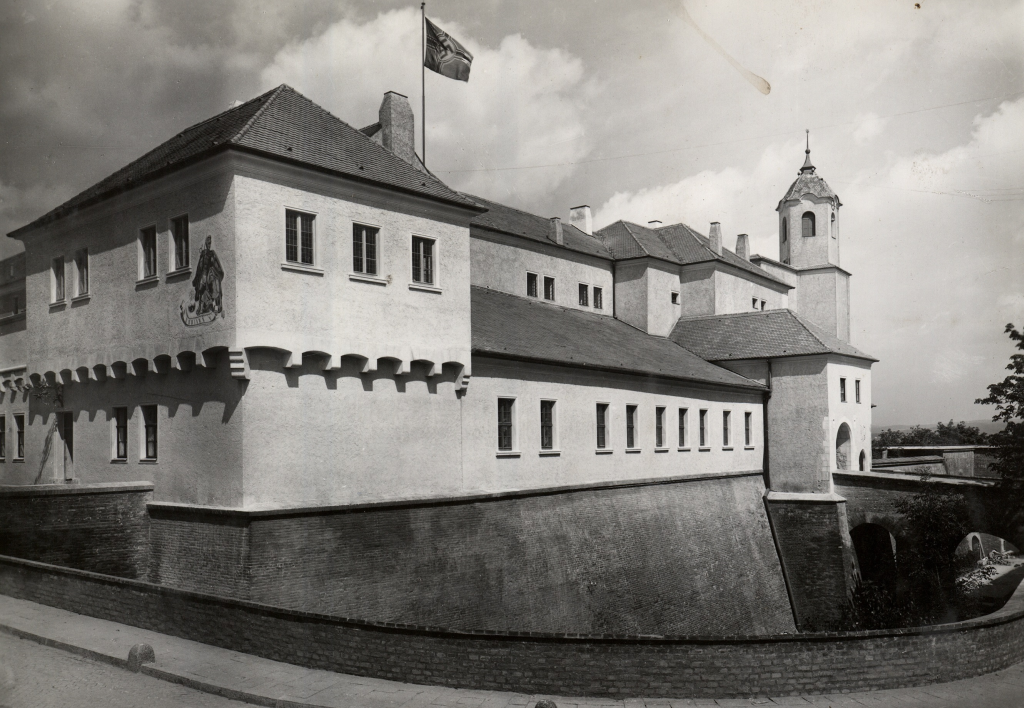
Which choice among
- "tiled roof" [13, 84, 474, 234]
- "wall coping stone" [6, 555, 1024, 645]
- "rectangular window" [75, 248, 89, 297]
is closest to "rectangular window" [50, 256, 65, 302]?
"rectangular window" [75, 248, 89, 297]

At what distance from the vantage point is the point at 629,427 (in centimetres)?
2942

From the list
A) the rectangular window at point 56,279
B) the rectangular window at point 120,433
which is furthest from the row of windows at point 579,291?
the rectangular window at point 120,433

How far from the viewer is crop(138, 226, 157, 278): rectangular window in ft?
63.0

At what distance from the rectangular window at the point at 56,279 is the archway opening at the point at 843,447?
31.3 metres

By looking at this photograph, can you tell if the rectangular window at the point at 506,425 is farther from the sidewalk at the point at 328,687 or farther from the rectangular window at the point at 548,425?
the sidewalk at the point at 328,687

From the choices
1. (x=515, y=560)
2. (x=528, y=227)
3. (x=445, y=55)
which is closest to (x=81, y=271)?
(x=445, y=55)

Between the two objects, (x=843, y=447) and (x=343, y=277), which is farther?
Result: (x=843, y=447)

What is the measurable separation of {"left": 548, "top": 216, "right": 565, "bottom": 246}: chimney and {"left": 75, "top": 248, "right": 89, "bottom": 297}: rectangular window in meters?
20.7

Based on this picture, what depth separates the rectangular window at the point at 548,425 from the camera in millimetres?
25234

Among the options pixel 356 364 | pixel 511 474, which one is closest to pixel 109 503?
pixel 356 364

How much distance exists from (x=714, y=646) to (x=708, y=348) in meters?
27.4

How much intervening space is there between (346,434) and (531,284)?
18233mm

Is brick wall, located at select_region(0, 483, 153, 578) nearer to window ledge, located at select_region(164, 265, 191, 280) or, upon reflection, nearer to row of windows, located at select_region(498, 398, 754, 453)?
window ledge, located at select_region(164, 265, 191, 280)

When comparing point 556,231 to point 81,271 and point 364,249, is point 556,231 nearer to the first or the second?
point 364,249
